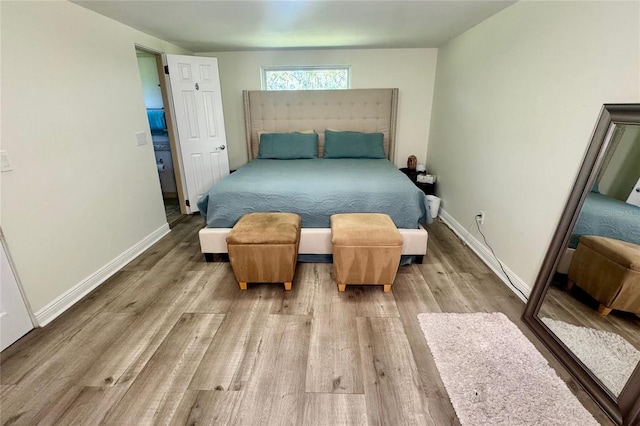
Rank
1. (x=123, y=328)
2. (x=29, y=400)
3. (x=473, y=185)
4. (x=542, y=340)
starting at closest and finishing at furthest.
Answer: (x=29, y=400)
(x=542, y=340)
(x=123, y=328)
(x=473, y=185)

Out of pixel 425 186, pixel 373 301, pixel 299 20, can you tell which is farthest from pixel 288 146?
pixel 373 301

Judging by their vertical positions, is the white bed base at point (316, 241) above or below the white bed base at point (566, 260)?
below

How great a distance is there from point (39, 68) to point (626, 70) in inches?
136

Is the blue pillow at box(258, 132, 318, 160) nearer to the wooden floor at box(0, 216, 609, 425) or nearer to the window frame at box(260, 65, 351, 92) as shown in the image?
the window frame at box(260, 65, 351, 92)

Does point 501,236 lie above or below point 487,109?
below

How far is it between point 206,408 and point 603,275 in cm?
215

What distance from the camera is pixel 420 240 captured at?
8.17 ft

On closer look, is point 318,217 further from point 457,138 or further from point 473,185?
point 457,138

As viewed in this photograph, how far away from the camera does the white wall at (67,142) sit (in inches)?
69.6

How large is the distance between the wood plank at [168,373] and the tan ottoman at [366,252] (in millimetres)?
943

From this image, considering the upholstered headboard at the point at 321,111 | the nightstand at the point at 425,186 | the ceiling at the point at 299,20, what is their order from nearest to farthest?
1. the ceiling at the point at 299,20
2. the nightstand at the point at 425,186
3. the upholstered headboard at the point at 321,111

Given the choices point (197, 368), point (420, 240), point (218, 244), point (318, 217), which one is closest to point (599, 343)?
point (420, 240)

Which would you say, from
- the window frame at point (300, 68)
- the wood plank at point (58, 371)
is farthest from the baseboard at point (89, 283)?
the window frame at point (300, 68)

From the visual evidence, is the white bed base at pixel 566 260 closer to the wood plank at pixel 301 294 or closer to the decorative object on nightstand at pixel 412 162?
the wood plank at pixel 301 294
